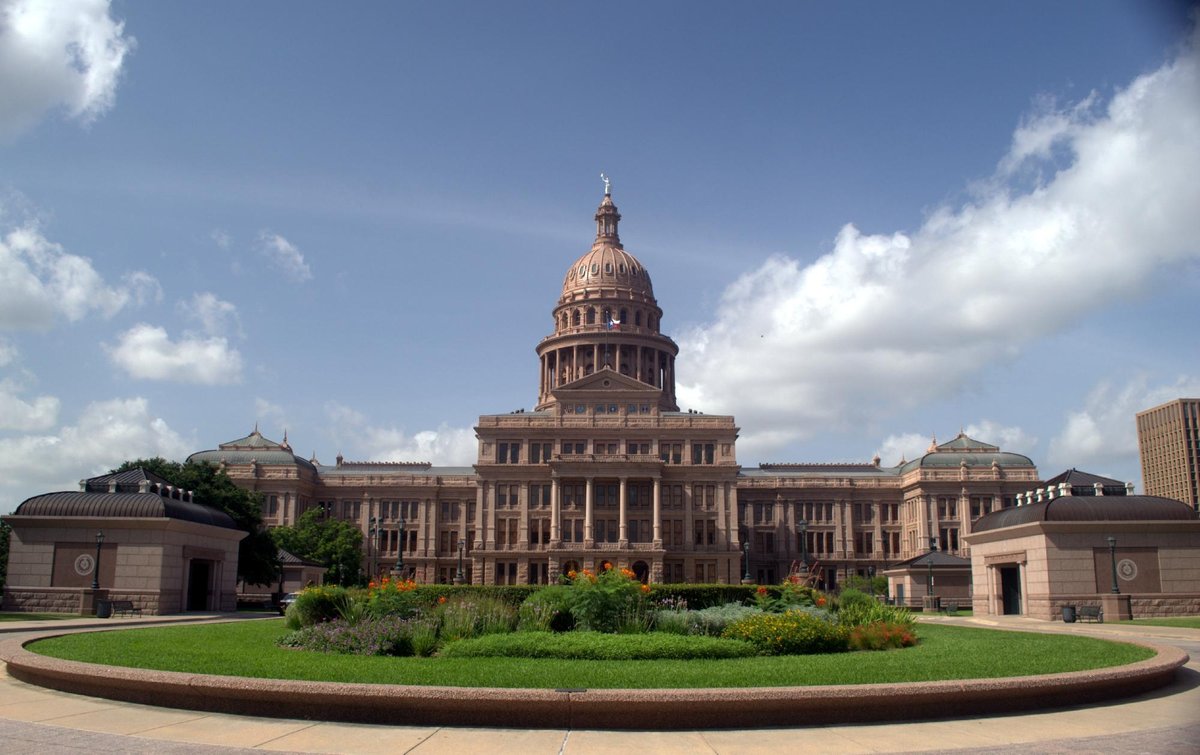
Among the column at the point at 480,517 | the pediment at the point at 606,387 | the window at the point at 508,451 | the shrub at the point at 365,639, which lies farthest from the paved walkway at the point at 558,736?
the pediment at the point at 606,387

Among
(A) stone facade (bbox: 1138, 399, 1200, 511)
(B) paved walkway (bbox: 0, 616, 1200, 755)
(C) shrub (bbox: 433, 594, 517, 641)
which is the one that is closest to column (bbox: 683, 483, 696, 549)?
(A) stone facade (bbox: 1138, 399, 1200, 511)

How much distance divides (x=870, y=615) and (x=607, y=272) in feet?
359

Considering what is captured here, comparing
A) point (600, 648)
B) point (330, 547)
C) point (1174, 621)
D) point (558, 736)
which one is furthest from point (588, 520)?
point (558, 736)

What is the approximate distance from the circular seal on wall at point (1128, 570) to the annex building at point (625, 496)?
175 ft

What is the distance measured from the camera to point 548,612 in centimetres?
2666

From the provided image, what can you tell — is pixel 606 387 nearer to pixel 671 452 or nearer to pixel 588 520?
pixel 671 452

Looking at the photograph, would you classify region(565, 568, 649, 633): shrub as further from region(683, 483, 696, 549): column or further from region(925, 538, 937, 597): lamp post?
region(683, 483, 696, 549): column

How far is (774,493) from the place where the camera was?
11425 cm

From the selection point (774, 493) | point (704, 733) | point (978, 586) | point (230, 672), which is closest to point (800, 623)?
point (704, 733)

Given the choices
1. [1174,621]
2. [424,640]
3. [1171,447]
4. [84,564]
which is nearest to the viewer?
[424,640]

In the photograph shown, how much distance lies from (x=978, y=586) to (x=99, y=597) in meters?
43.2

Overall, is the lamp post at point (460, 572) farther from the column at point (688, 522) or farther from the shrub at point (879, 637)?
the shrub at point (879, 637)

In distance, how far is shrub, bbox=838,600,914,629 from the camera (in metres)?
27.3

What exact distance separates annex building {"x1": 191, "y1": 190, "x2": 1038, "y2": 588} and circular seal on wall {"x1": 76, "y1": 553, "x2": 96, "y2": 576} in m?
46.9
